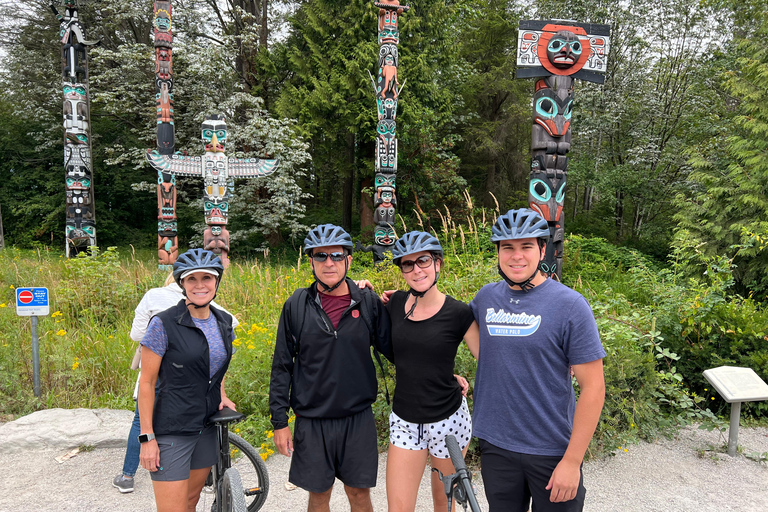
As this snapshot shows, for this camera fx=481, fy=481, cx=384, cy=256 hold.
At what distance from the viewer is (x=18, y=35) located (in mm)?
17188

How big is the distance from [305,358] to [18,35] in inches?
827

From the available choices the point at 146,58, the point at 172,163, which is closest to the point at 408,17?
the point at 146,58

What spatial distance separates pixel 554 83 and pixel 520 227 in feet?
16.8

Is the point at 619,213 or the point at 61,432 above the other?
the point at 619,213

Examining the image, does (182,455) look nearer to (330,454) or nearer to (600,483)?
(330,454)

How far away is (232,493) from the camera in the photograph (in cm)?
260

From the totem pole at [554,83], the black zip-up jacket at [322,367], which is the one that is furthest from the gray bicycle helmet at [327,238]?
the totem pole at [554,83]

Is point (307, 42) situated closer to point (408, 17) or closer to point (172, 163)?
point (408, 17)

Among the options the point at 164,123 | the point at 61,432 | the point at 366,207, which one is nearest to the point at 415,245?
the point at 61,432

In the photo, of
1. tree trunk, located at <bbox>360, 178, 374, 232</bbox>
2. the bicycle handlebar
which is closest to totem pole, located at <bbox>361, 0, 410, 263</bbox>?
tree trunk, located at <bbox>360, 178, 374, 232</bbox>

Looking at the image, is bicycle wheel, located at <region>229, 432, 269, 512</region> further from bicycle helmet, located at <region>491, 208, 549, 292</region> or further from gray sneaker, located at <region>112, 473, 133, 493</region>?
bicycle helmet, located at <region>491, 208, 549, 292</region>

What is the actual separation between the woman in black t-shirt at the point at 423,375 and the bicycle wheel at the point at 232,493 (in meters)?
0.80

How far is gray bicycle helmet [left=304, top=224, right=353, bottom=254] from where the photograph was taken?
2.71 metres

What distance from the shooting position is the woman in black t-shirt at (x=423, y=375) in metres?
2.58
